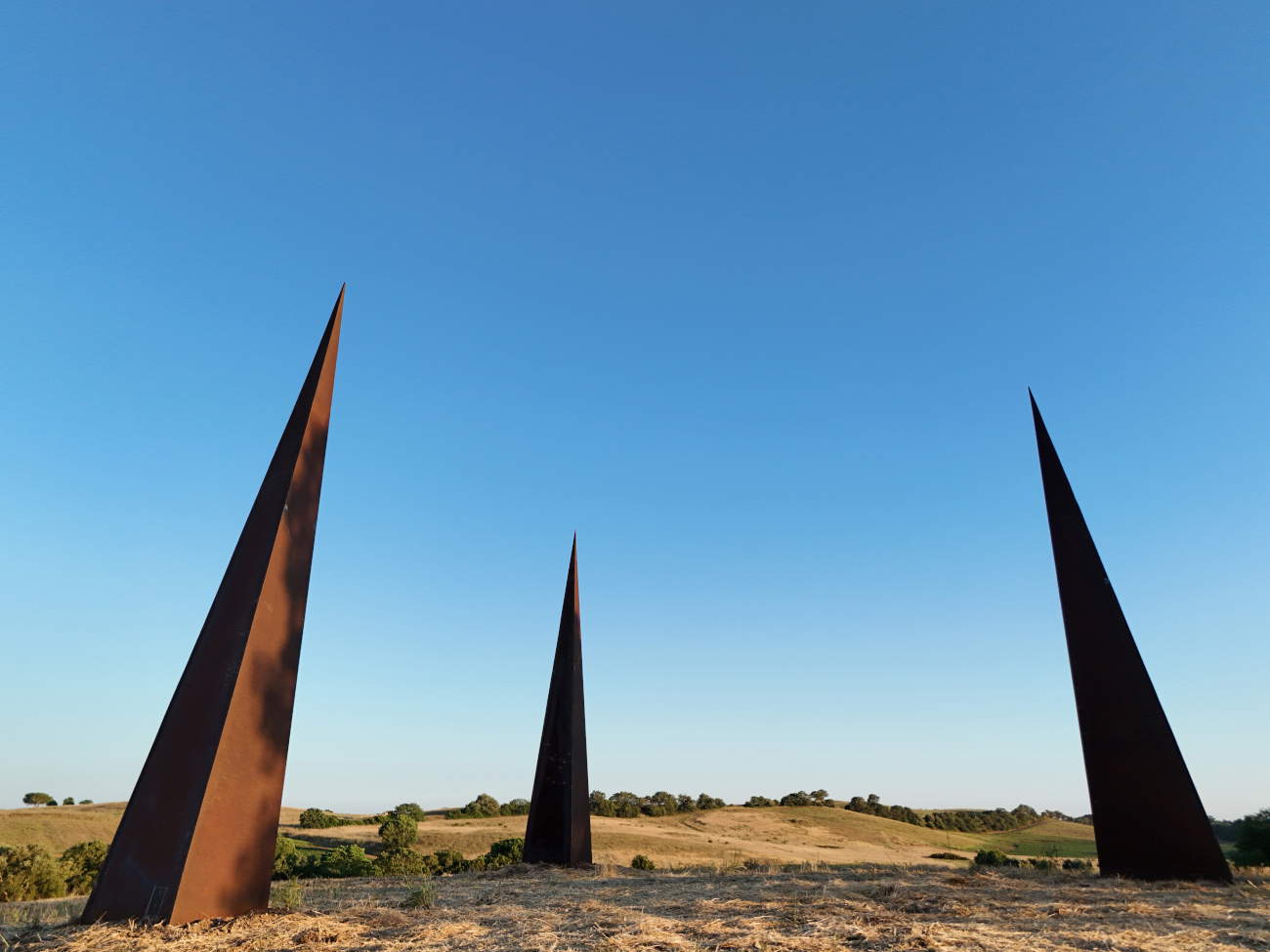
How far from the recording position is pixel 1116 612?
11.6 metres

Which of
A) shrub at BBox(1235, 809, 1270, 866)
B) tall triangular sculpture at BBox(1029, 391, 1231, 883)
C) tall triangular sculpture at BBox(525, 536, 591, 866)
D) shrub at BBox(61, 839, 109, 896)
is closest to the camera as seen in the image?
tall triangular sculpture at BBox(1029, 391, 1231, 883)

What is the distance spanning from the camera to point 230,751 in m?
7.24

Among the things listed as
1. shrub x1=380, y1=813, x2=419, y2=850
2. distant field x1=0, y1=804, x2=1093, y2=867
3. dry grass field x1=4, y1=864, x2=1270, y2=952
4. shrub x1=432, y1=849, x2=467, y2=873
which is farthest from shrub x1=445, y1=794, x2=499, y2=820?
dry grass field x1=4, y1=864, x2=1270, y2=952

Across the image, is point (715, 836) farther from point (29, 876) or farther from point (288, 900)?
point (288, 900)

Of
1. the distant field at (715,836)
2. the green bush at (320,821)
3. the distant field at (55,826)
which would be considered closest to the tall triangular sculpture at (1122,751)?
the distant field at (715,836)

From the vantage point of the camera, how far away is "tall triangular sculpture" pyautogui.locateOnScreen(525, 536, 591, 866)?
1438cm

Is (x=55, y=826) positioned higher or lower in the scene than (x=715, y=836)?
higher

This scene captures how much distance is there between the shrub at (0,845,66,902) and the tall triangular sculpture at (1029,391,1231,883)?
1770 centimetres

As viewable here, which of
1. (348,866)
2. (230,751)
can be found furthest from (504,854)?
(230,751)

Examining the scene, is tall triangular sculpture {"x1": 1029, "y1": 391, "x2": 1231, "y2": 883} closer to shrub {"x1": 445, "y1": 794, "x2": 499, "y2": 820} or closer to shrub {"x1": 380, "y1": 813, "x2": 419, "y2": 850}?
shrub {"x1": 380, "y1": 813, "x2": 419, "y2": 850}

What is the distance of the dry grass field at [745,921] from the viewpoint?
5.75m

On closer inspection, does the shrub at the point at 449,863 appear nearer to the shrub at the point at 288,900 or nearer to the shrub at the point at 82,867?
the shrub at the point at 82,867

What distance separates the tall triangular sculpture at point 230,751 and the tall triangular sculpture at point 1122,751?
37.9 ft

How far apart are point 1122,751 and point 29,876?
18.5 m
